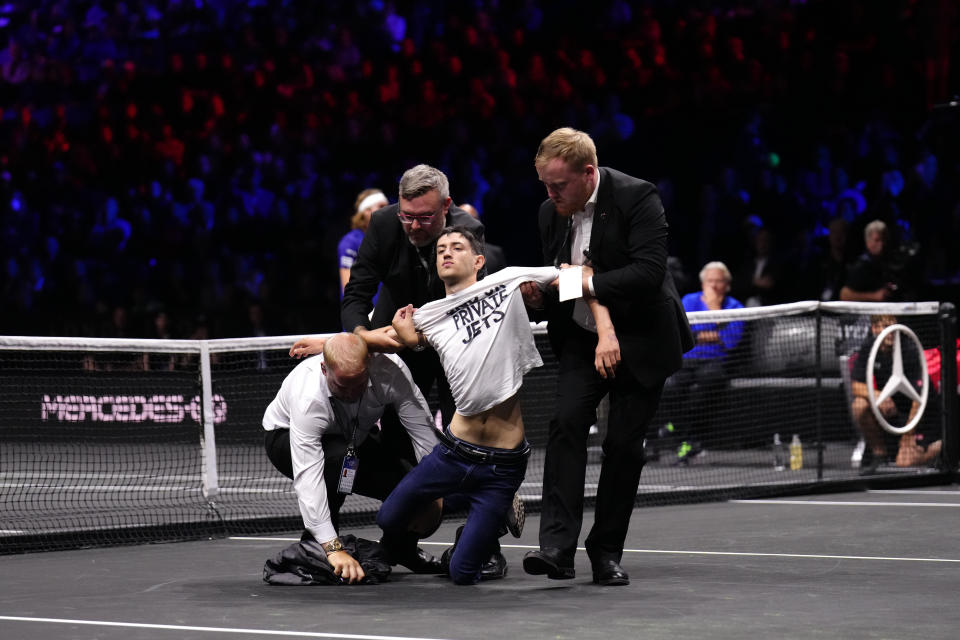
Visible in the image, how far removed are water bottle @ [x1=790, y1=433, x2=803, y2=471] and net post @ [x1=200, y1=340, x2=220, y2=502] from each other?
4192 mm

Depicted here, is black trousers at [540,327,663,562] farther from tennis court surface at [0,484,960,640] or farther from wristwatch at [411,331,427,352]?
wristwatch at [411,331,427,352]

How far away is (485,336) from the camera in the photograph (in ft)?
17.1

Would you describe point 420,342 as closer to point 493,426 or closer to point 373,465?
point 493,426

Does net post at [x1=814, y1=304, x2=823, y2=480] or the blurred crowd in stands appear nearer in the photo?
net post at [x1=814, y1=304, x2=823, y2=480]

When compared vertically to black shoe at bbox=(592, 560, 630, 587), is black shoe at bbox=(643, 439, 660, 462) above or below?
above

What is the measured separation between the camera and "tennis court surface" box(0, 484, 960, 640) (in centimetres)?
426

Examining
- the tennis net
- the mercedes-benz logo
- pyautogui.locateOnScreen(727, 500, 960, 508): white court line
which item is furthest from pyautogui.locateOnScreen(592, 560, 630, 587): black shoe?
the mercedes-benz logo

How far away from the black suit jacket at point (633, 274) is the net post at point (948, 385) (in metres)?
4.52

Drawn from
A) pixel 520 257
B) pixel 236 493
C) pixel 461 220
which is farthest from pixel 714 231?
pixel 461 220

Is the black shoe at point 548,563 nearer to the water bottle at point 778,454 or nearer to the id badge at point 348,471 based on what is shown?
the id badge at point 348,471

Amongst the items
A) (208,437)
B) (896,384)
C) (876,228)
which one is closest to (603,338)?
(208,437)

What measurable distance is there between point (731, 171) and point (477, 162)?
3076 mm

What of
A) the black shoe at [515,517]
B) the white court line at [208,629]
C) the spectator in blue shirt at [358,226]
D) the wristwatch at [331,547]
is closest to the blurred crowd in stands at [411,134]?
the spectator in blue shirt at [358,226]

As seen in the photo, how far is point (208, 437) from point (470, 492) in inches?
102
